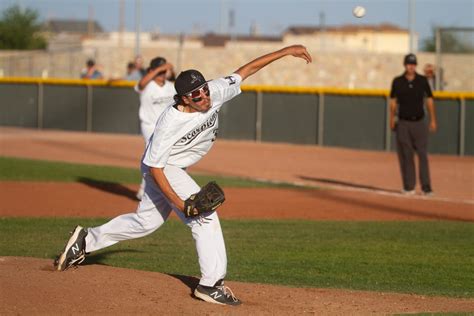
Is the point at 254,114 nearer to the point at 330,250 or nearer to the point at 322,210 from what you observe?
the point at 322,210

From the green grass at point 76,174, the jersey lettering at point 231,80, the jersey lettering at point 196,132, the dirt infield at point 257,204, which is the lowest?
the dirt infield at point 257,204

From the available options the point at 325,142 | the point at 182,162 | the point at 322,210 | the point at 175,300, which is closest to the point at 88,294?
the point at 175,300

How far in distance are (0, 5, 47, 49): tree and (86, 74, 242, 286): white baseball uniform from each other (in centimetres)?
5821

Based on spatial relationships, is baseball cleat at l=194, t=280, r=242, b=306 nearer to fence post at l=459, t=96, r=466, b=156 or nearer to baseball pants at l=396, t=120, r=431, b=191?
baseball pants at l=396, t=120, r=431, b=191

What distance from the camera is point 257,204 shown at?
15555mm

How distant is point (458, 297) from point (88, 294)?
315 centimetres

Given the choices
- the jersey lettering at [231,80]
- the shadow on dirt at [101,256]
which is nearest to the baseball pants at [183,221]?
the jersey lettering at [231,80]

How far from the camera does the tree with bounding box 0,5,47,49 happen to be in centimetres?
6431

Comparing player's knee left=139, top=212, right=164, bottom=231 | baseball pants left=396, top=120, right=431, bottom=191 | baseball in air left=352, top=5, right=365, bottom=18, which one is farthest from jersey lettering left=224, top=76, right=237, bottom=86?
baseball pants left=396, top=120, right=431, bottom=191

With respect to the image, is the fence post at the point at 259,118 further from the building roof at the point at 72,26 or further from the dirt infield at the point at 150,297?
the building roof at the point at 72,26

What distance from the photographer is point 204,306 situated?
758 cm

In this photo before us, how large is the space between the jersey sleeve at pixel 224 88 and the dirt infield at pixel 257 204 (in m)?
6.03

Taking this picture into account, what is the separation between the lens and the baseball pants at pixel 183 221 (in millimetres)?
7637

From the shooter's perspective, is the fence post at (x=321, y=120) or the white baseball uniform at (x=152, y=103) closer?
the white baseball uniform at (x=152, y=103)
